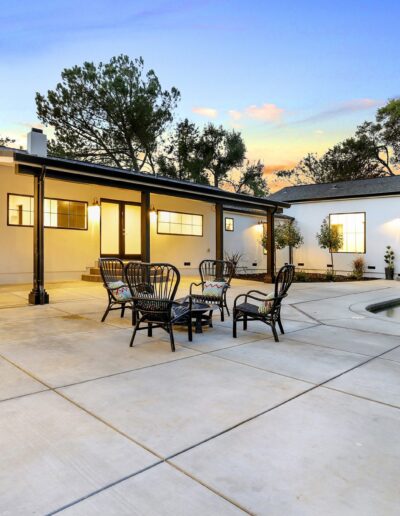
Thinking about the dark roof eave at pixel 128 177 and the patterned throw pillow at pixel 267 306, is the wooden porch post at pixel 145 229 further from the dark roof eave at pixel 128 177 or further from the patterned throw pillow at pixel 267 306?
the patterned throw pillow at pixel 267 306

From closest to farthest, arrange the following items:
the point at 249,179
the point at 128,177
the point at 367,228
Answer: the point at 128,177
the point at 367,228
the point at 249,179

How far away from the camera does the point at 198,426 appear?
2252 mm

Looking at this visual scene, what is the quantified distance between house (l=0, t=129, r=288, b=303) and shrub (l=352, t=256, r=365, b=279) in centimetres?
385

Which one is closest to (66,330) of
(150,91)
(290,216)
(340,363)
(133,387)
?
(133,387)

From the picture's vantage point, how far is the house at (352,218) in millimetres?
13820

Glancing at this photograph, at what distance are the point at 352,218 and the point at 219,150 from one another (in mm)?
9117

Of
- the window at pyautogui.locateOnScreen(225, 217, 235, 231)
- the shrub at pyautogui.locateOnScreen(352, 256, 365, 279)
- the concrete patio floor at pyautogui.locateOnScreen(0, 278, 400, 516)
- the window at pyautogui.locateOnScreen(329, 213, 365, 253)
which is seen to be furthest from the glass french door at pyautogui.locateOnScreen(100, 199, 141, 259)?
the window at pyautogui.locateOnScreen(329, 213, 365, 253)

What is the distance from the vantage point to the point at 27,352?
3756mm

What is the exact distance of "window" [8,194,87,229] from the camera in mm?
9156

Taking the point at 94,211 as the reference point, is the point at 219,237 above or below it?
below

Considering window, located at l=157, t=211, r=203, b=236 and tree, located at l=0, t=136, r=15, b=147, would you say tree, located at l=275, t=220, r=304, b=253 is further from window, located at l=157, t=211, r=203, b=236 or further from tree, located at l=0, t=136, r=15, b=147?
tree, located at l=0, t=136, r=15, b=147

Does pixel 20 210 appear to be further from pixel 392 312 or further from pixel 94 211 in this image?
pixel 392 312

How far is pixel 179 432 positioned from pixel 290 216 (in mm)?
14852

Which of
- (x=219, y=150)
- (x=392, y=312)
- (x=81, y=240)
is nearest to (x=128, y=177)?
(x=81, y=240)
